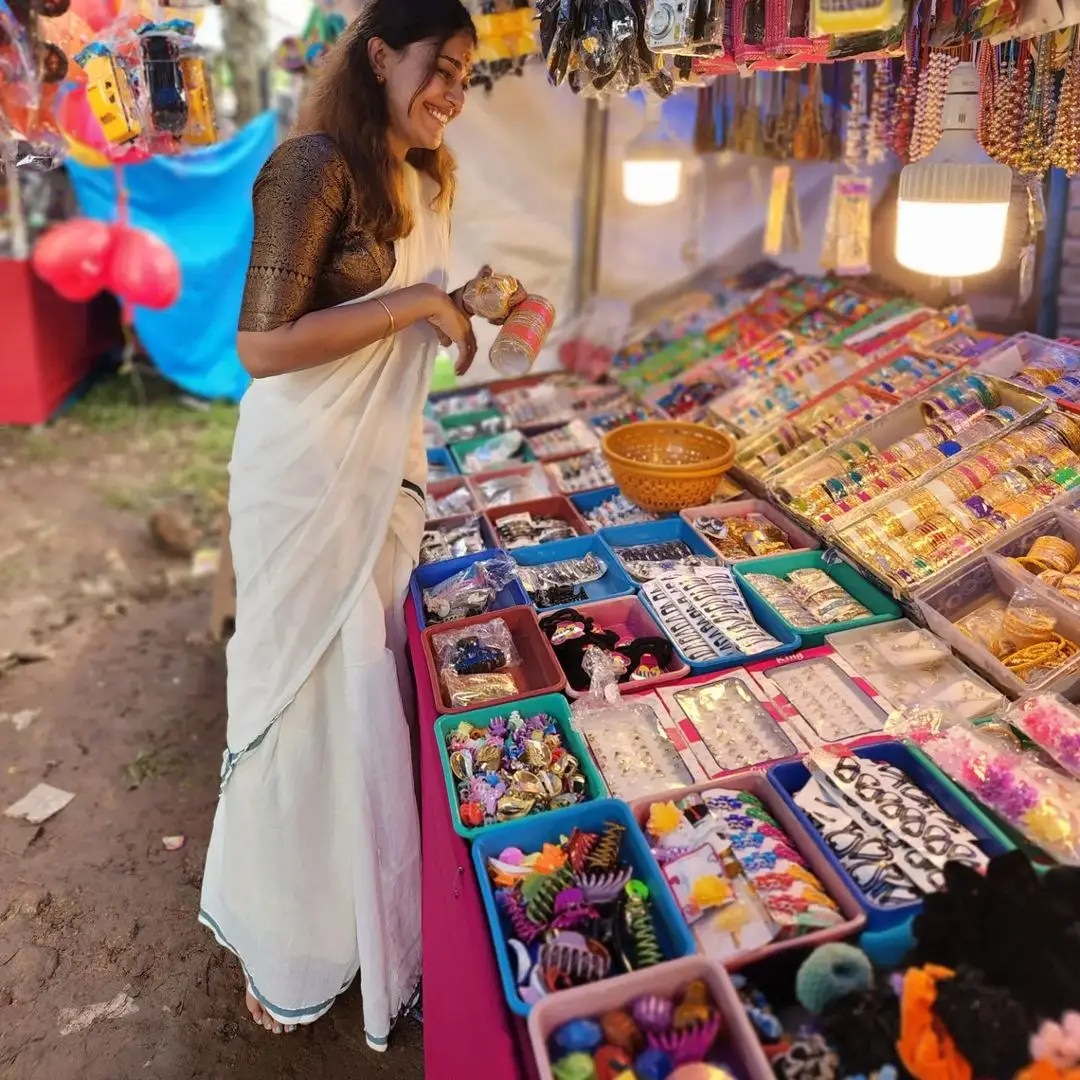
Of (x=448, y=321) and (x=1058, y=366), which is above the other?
(x=448, y=321)

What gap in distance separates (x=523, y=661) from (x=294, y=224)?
1013 millimetres

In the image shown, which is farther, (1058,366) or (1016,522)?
(1058,366)

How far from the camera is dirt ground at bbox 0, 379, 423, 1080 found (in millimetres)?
2152

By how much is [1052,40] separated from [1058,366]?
802 millimetres

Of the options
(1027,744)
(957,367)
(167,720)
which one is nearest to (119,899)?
(167,720)

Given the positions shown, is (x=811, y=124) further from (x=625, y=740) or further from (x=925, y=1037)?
(x=925, y=1037)

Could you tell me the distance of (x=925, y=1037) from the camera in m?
1.01

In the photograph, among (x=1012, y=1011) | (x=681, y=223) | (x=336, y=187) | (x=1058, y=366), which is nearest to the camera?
(x=1012, y=1011)

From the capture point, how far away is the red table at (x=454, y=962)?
1229mm

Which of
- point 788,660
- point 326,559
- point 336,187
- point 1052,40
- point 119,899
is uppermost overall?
point 1052,40

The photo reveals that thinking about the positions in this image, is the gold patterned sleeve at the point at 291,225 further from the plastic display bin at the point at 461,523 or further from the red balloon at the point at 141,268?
the red balloon at the point at 141,268

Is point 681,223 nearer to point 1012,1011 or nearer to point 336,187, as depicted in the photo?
point 336,187

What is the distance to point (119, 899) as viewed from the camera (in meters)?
2.57

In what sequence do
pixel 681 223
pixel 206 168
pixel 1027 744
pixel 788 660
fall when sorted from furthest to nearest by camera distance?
pixel 206 168
pixel 681 223
pixel 788 660
pixel 1027 744
